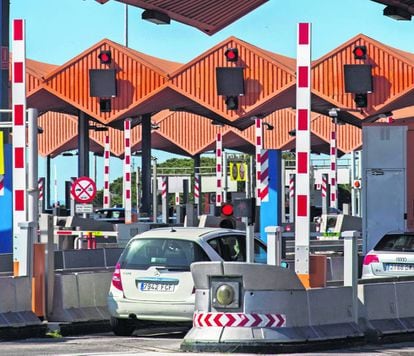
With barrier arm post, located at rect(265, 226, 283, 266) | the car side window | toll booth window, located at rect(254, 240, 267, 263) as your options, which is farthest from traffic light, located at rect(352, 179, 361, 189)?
barrier arm post, located at rect(265, 226, 283, 266)

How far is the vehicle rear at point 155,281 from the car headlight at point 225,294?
1.83 meters

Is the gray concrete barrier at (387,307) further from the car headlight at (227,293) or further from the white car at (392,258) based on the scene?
the white car at (392,258)

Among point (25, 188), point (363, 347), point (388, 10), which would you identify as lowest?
point (363, 347)

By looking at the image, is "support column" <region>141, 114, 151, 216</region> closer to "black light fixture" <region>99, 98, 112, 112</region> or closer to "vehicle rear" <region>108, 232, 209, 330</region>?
"black light fixture" <region>99, 98, 112, 112</region>

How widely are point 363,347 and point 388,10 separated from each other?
1392 centimetres

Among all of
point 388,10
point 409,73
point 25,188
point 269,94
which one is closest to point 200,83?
point 269,94

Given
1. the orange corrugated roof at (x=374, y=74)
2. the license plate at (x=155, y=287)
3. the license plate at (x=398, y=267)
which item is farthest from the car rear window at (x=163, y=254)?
the orange corrugated roof at (x=374, y=74)

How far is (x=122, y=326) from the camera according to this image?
58.0 feet

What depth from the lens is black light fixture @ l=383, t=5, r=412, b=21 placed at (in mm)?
28812

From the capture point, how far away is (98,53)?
51719 mm

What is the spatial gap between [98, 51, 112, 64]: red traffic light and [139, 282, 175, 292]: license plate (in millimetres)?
31484

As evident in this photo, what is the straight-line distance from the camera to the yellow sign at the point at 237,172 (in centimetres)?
5878

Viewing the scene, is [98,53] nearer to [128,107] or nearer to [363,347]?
[128,107]

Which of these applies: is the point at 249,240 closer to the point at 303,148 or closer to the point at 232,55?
the point at 303,148
